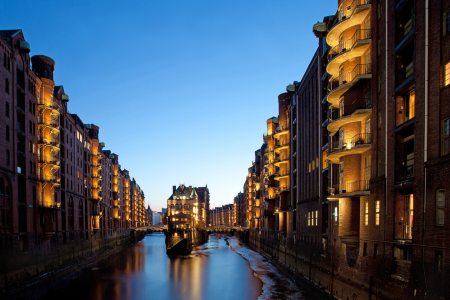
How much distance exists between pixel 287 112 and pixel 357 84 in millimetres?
36499

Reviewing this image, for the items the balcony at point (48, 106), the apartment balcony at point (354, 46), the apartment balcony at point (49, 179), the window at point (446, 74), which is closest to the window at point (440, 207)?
the window at point (446, 74)

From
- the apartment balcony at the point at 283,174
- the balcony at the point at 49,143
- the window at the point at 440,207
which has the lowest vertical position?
the window at the point at 440,207

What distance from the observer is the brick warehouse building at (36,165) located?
3953cm

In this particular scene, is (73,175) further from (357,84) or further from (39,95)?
(357,84)

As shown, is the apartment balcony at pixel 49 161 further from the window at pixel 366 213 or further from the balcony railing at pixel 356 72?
the window at pixel 366 213

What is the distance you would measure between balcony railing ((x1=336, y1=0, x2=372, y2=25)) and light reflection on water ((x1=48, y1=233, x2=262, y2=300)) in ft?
88.8

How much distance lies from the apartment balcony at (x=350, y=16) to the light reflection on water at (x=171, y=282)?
2596cm

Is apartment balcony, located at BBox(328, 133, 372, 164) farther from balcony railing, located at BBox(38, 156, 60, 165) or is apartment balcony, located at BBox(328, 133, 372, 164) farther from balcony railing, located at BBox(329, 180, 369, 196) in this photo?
balcony railing, located at BBox(38, 156, 60, 165)

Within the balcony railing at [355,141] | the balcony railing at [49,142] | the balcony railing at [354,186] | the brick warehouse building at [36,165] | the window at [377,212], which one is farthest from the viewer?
the balcony railing at [49,142]

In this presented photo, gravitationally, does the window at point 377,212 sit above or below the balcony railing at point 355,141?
below

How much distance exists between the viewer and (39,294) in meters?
37.3

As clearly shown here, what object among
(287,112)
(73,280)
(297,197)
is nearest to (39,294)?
(73,280)

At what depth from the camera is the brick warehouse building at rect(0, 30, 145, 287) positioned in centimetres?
3953

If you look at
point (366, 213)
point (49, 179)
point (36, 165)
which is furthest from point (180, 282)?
point (366, 213)
